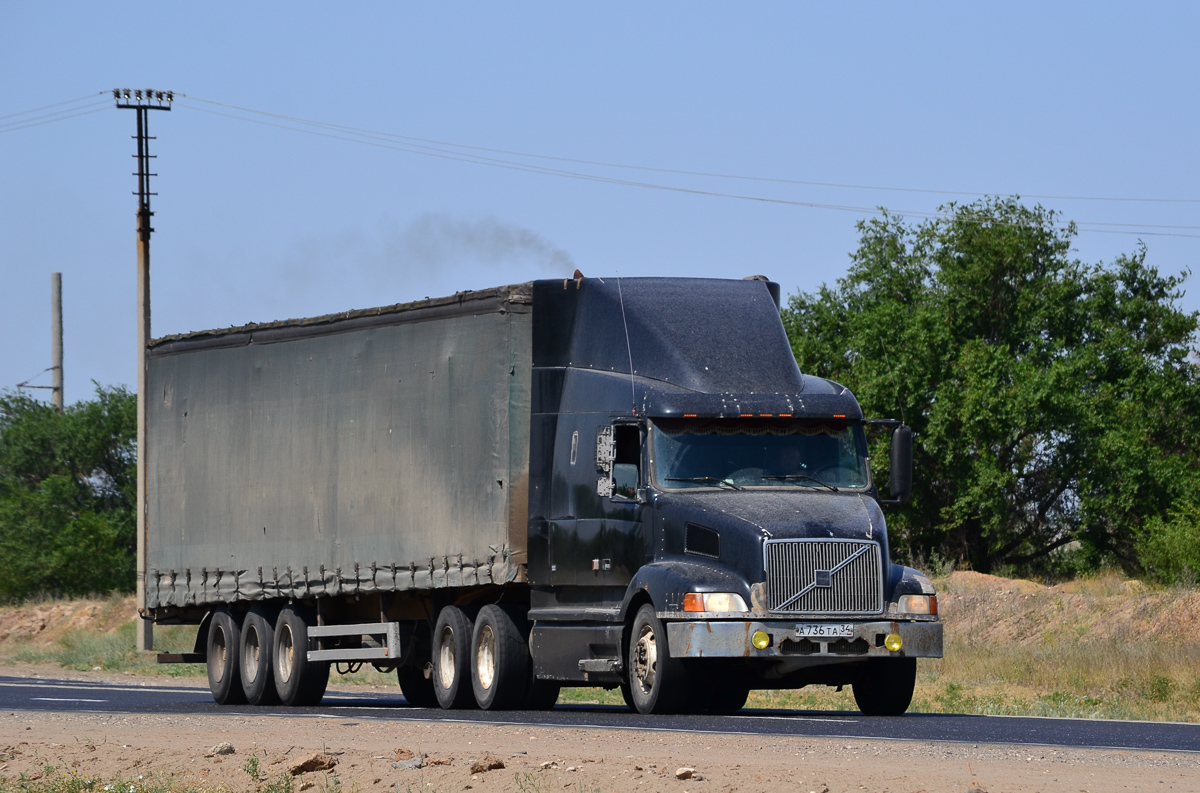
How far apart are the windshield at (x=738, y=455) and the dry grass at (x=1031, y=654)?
4362 millimetres

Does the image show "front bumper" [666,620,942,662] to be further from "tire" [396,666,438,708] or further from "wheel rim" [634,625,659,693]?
"tire" [396,666,438,708]

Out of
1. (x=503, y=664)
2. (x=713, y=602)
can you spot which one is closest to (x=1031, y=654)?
(x=503, y=664)

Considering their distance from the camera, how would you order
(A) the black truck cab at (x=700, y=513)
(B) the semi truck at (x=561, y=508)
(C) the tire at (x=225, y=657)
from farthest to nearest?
(C) the tire at (x=225, y=657) < (B) the semi truck at (x=561, y=508) < (A) the black truck cab at (x=700, y=513)

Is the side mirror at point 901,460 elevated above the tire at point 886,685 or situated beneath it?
elevated above

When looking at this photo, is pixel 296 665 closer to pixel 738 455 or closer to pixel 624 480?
pixel 624 480

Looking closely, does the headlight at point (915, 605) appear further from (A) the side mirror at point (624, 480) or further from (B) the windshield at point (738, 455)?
(A) the side mirror at point (624, 480)

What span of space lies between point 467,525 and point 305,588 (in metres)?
3.32

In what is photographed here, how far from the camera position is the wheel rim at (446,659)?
20.1m

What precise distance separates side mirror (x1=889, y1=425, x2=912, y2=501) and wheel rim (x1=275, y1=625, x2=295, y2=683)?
8241 millimetres

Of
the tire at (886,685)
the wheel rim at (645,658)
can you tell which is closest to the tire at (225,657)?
the wheel rim at (645,658)

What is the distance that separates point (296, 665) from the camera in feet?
72.4

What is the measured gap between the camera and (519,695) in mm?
19062

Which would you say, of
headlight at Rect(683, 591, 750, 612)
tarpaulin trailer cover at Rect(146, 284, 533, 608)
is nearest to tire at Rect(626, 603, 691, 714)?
headlight at Rect(683, 591, 750, 612)

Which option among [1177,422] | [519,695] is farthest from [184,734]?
[1177,422]
